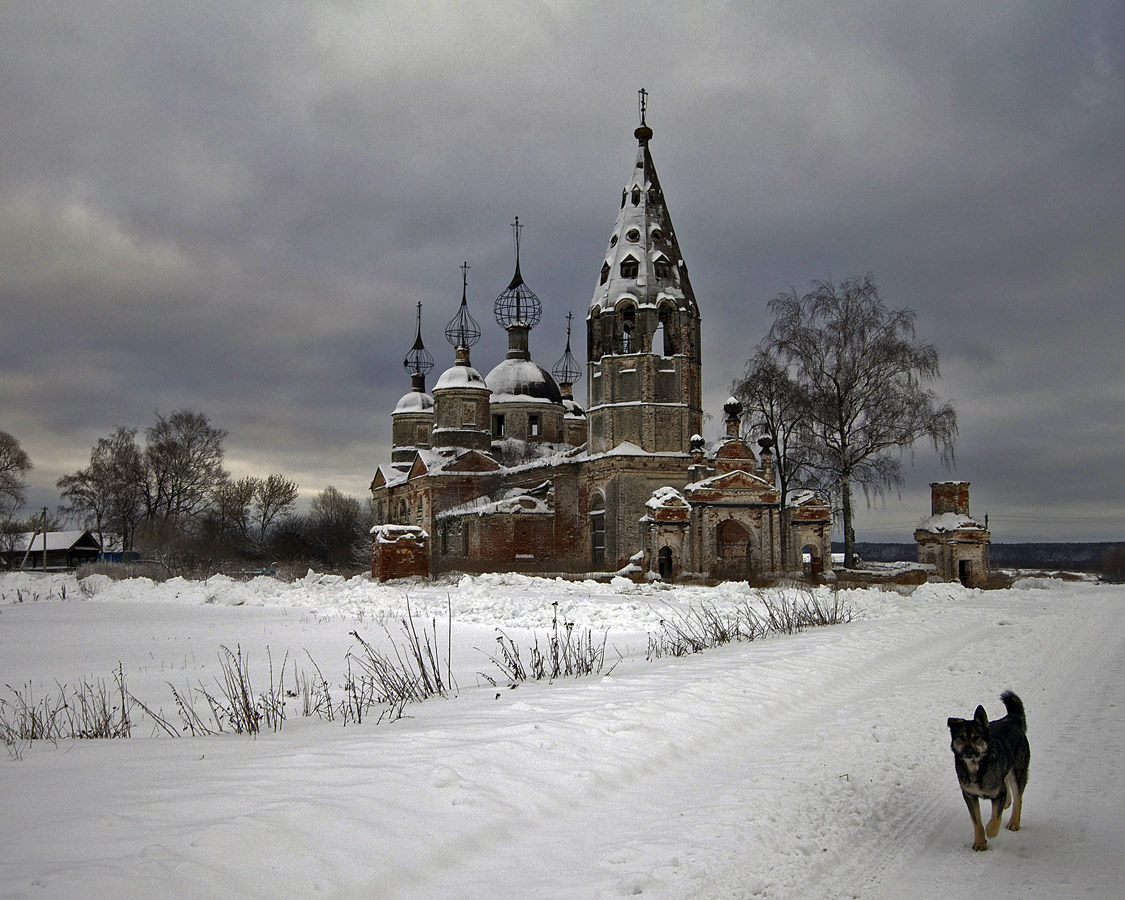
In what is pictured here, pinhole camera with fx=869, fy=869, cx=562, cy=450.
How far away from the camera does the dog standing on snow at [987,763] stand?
3.75 metres

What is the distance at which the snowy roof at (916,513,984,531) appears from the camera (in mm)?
29594

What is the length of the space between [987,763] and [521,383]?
44.8 meters

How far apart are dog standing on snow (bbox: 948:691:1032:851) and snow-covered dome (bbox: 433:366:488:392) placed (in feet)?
135

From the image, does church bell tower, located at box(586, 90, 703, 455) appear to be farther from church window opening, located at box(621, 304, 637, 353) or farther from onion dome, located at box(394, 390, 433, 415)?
onion dome, located at box(394, 390, 433, 415)

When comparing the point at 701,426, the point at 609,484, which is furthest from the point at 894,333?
the point at 609,484

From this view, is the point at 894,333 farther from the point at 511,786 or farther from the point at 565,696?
the point at 511,786

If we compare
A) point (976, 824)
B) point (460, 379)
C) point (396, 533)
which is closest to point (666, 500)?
point (396, 533)

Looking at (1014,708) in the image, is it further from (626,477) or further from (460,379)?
(460,379)

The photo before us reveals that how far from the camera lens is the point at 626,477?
33406mm

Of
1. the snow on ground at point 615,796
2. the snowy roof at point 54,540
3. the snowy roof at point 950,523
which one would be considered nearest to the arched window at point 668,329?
the snowy roof at point 950,523

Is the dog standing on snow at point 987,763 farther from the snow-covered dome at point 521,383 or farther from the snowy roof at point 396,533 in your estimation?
the snow-covered dome at point 521,383

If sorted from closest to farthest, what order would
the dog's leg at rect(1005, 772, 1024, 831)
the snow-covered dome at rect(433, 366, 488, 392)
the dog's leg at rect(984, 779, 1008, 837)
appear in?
the dog's leg at rect(984, 779, 1008, 837) → the dog's leg at rect(1005, 772, 1024, 831) → the snow-covered dome at rect(433, 366, 488, 392)

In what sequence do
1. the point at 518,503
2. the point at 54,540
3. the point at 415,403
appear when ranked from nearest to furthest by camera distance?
1. the point at 518,503
2. the point at 415,403
3. the point at 54,540

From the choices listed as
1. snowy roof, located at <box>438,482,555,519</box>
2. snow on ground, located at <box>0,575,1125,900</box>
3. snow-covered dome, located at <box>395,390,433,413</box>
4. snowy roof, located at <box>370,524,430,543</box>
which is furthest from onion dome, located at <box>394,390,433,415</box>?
snow on ground, located at <box>0,575,1125,900</box>
